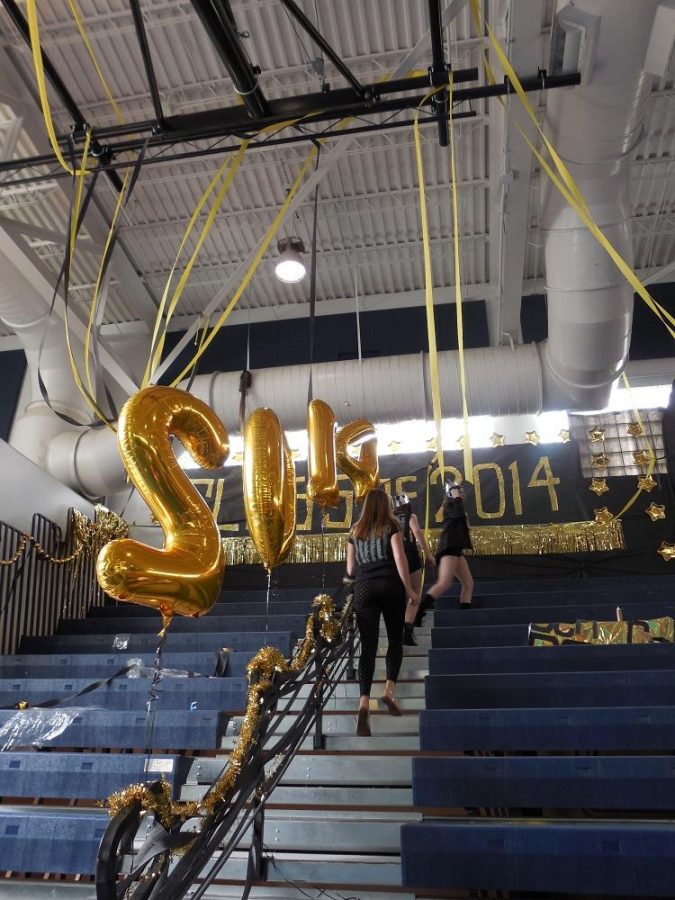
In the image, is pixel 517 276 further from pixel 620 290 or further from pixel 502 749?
pixel 502 749

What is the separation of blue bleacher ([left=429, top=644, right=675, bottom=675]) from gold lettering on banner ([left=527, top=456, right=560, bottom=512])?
453 centimetres

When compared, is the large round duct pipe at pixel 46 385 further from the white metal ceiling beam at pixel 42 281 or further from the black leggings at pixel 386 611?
the black leggings at pixel 386 611

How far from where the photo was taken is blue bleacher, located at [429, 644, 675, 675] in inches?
167

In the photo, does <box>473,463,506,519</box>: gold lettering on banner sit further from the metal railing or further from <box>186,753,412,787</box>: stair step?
<box>186,753,412,787</box>: stair step

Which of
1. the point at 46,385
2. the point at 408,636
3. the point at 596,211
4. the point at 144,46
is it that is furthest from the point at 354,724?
the point at 46,385

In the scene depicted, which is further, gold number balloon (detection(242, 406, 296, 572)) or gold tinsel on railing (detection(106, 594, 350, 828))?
gold number balloon (detection(242, 406, 296, 572))

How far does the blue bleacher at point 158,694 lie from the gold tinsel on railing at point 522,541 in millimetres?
4020

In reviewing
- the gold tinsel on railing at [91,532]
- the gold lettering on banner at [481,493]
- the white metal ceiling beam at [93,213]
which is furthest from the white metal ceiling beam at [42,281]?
the gold lettering on banner at [481,493]

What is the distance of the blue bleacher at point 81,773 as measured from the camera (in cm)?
323

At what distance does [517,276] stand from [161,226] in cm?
A: 459

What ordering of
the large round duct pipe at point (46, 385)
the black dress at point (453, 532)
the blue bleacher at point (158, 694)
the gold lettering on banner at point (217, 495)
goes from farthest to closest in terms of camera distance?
the gold lettering on banner at point (217, 495), the large round duct pipe at point (46, 385), the black dress at point (453, 532), the blue bleacher at point (158, 694)

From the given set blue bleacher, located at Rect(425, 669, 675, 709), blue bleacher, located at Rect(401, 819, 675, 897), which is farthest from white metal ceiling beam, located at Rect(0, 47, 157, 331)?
blue bleacher, located at Rect(401, 819, 675, 897)

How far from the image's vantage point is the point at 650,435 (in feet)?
29.8

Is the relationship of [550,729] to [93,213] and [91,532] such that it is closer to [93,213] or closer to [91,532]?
[91,532]
